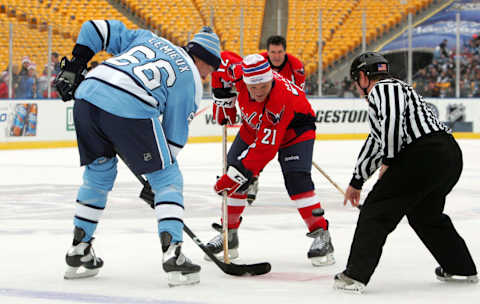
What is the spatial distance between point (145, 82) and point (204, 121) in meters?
10.4

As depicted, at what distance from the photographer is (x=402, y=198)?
3.11 meters

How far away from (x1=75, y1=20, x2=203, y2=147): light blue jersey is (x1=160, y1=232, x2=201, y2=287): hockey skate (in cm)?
42

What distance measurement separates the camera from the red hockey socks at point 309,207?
398cm

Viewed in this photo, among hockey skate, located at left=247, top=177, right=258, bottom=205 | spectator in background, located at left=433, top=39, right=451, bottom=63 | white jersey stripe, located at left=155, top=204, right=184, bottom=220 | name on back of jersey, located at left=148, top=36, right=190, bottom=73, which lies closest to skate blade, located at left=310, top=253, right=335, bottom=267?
white jersey stripe, located at left=155, top=204, right=184, bottom=220

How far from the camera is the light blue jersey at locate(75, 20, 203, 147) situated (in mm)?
3133

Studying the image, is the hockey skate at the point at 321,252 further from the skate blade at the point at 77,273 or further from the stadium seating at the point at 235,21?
the stadium seating at the point at 235,21

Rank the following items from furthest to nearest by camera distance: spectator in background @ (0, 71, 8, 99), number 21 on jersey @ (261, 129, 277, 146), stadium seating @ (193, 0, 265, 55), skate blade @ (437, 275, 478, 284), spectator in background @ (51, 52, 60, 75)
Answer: stadium seating @ (193, 0, 265, 55) → spectator in background @ (51, 52, 60, 75) → spectator in background @ (0, 71, 8, 99) → number 21 on jersey @ (261, 129, 277, 146) → skate blade @ (437, 275, 478, 284)

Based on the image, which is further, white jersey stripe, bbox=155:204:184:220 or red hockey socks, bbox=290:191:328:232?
red hockey socks, bbox=290:191:328:232

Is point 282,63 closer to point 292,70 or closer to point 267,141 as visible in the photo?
point 292,70

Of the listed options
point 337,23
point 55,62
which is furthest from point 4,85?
point 337,23

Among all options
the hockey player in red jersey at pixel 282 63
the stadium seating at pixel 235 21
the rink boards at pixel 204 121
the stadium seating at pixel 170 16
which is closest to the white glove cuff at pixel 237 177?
the hockey player in red jersey at pixel 282 63

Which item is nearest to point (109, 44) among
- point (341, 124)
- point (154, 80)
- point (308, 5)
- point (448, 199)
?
point (154, 80)

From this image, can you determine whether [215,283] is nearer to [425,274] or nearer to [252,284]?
[252,284]

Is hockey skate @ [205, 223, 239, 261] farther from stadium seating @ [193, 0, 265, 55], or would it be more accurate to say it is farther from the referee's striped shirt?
stadium seating @ [193, 0, 265, 55]
